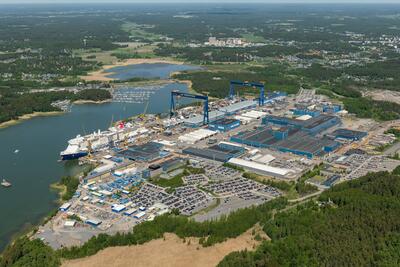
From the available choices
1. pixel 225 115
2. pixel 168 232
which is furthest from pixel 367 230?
pixel 225 115

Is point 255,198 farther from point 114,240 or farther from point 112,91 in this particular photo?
point 112,91

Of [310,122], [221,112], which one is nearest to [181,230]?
[310,122]

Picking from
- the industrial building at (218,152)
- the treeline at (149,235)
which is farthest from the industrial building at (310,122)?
the treeline at (149,235)

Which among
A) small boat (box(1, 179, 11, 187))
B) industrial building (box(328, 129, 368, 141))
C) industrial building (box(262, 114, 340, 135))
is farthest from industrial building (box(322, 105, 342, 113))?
small boat (box(1, 179, 11, 187))

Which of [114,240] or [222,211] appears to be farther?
[222,211]

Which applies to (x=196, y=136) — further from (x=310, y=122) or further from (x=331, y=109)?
(x=331, y=109)

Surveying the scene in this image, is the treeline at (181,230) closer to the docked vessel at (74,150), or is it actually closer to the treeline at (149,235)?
the treeline at (149,235)

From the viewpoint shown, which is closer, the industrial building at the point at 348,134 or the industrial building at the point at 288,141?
the industrial building at the point at 288,141
